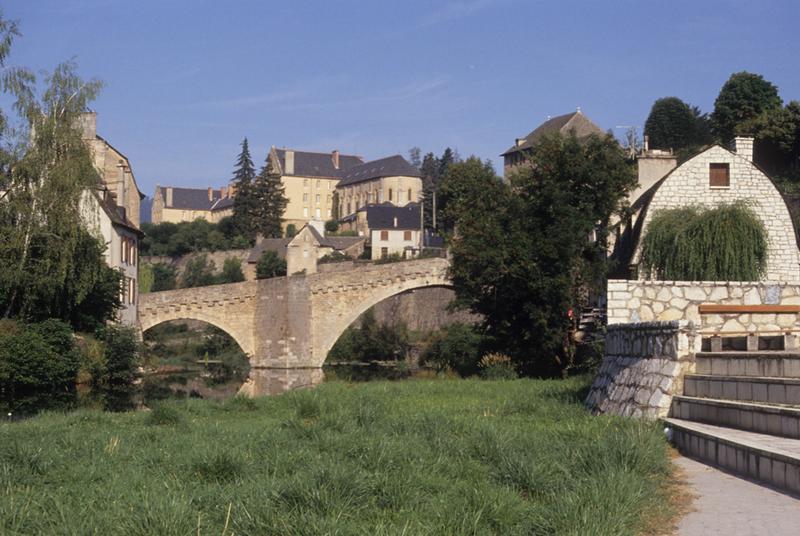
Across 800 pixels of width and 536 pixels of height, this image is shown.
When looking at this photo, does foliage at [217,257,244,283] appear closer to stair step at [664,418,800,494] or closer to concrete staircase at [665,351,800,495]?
concrete staircase at [665,351,800,495]

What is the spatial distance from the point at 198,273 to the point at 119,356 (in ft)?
143

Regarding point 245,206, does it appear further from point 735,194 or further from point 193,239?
point 735,194

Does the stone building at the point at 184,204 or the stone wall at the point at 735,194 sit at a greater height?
the stone building at the point at 184,204

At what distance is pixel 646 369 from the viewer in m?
10.5

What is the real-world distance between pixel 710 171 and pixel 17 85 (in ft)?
57.0

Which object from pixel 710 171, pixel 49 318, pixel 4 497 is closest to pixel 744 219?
pixel 710 171

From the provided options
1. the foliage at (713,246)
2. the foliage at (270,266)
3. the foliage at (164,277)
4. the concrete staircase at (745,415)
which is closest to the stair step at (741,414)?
the concrete staircase at (745,415)

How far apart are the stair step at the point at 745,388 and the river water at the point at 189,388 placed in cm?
957

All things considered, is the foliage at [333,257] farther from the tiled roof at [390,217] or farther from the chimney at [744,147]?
the chimney at [744,147]

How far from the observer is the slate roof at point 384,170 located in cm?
10450

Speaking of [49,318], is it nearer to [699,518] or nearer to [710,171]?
[710,171]

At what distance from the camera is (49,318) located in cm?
2795

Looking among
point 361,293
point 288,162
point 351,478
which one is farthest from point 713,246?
point 288,162

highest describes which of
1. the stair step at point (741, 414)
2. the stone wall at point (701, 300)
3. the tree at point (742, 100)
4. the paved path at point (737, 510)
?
the tree at point (742, 100)
